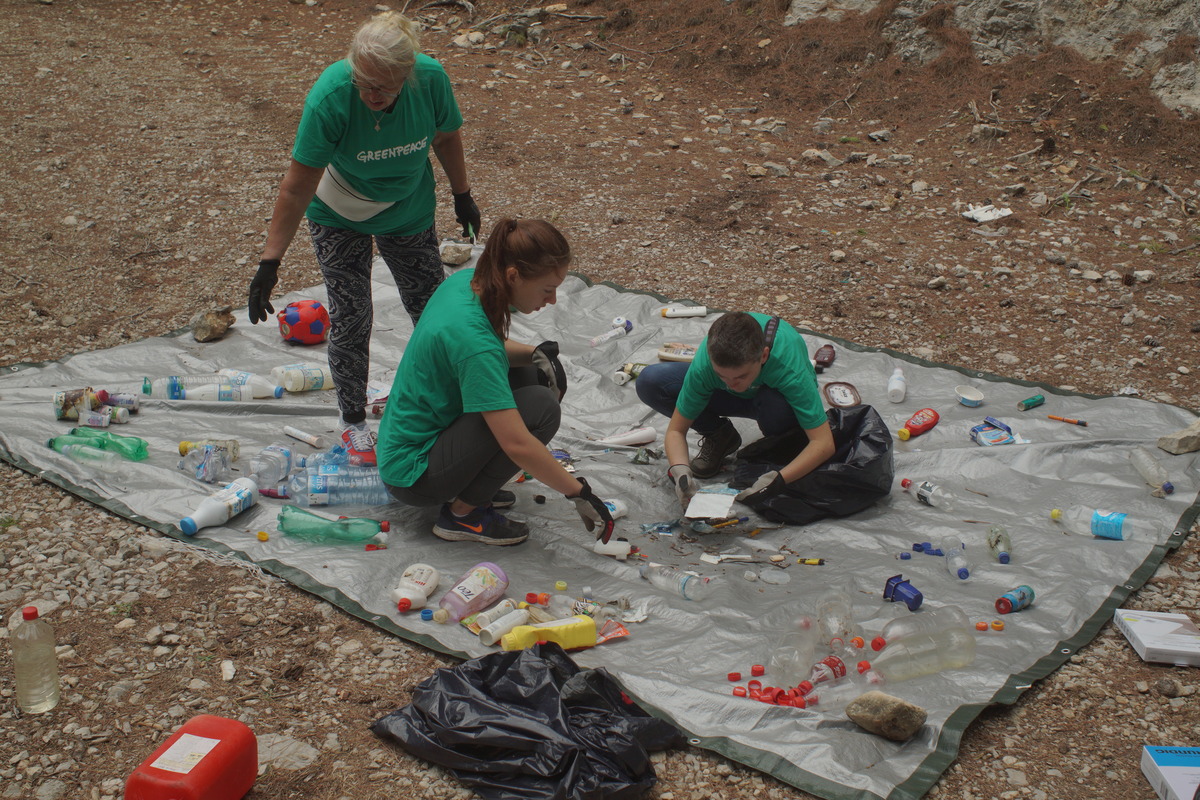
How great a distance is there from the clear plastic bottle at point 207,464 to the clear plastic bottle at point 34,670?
45.5 inches

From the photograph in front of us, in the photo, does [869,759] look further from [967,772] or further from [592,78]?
[592,78]

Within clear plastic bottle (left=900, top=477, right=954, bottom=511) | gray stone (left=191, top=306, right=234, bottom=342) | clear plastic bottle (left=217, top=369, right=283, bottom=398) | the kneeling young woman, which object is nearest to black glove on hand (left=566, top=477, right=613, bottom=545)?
the kneeling young woman

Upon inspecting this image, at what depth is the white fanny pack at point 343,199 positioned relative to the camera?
11.5 ft

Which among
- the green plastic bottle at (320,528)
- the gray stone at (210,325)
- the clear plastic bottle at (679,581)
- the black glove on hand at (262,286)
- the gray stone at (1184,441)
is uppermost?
the black glove on hand at (262,286)

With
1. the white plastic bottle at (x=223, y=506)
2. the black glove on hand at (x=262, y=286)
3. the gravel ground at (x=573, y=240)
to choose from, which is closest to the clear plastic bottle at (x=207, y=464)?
the white plastic bottle at (x=223, y=506)

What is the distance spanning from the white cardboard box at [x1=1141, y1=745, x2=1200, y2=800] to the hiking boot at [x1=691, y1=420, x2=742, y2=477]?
76.9 inches

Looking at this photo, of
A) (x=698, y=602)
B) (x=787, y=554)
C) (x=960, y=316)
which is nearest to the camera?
(x=698, y=602)

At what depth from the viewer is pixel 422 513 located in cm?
364

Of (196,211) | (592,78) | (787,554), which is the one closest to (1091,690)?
(787,554)

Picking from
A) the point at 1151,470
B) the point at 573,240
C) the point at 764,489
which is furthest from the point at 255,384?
the point at 1151,470

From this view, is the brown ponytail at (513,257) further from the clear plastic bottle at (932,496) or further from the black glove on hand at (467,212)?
the clear plastic bottle at (932,496)

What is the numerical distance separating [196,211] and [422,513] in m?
4.20

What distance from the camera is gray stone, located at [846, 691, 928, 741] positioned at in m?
2.49

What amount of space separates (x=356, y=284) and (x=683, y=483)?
157 centimetres
